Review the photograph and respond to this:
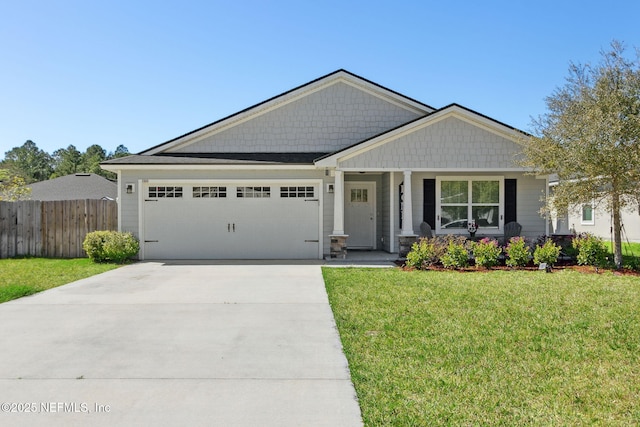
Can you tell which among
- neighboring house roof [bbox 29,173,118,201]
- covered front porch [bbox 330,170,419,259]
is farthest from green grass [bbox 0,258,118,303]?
neighboring house roof [bbox 29,173,118,201]

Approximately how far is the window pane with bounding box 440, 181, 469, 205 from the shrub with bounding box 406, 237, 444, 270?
2.69 meters

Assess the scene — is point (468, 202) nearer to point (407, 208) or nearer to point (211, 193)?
point (407, 208)

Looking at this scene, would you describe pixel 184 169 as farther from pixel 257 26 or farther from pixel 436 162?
pixel 436 162

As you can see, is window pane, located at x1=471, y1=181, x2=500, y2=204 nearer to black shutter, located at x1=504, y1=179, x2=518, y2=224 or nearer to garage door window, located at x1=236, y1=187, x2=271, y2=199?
black shutter, located at x1=504, y1=179, x2=518, y2=224

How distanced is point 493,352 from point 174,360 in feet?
11.1

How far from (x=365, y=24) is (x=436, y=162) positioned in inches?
194

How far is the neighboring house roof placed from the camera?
84.8 feet

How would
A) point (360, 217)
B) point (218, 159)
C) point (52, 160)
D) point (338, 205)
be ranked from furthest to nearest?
1. point (52, 160)
2. point (360, 217)
3. point (218, 159)
4. point (338, 205)

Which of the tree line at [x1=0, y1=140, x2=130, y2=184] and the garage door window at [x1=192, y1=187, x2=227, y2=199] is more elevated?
the tree line at [x1=0, y1=140, x2=130, y2=184]

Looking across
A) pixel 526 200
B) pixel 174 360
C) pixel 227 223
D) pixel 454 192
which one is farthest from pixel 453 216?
pixel 174 360

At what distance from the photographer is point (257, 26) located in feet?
44.0

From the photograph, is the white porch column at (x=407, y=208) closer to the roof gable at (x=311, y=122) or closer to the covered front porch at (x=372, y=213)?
the covered front porch at (x=372, y=213)

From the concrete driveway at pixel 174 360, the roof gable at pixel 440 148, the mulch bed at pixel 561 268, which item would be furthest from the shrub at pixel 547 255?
the concrete driveway at pixel 174 360

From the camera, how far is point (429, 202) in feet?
45.1
